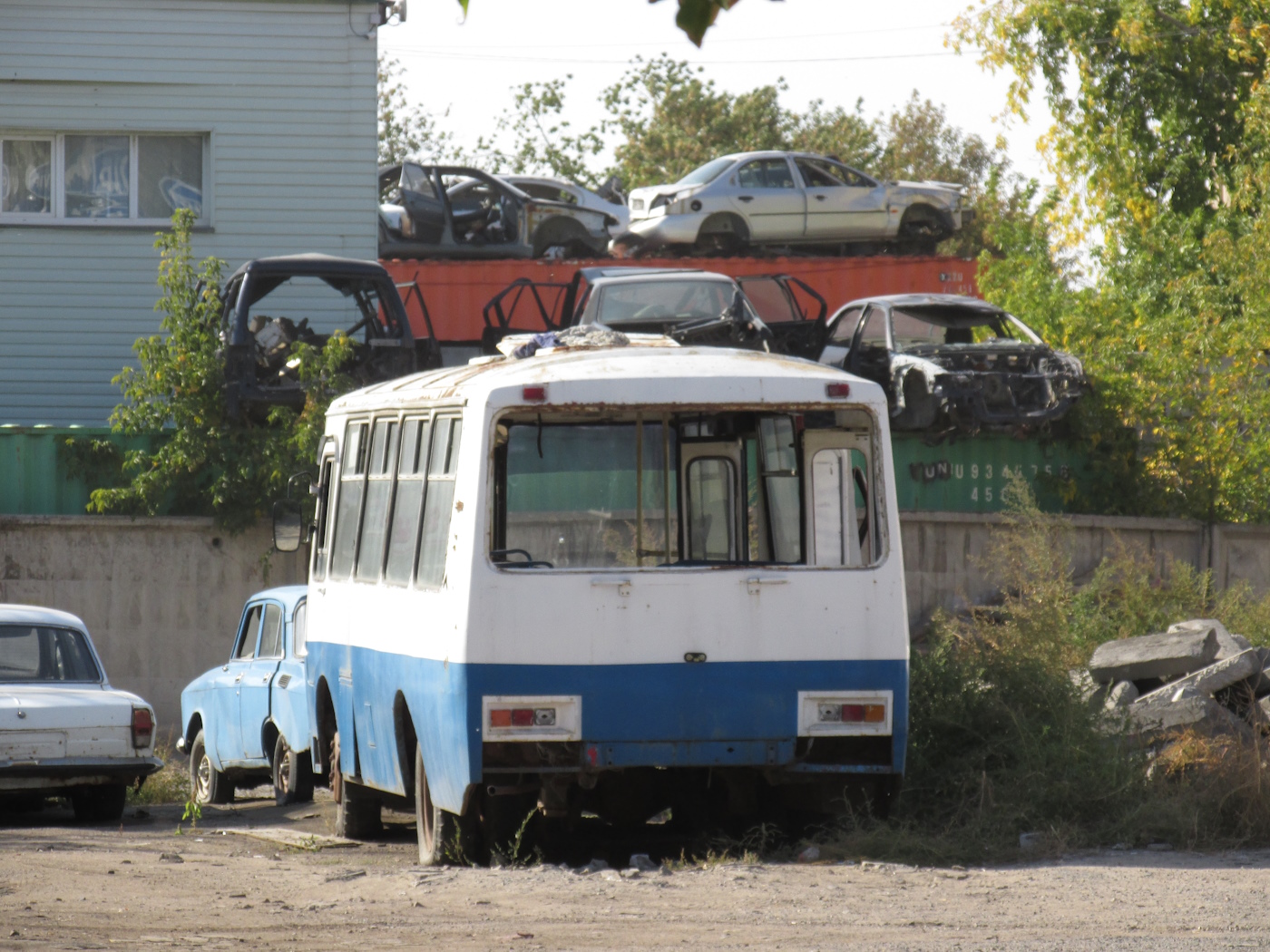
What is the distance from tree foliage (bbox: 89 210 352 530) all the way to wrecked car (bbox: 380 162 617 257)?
29.5ft

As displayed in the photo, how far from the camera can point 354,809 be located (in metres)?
9.84

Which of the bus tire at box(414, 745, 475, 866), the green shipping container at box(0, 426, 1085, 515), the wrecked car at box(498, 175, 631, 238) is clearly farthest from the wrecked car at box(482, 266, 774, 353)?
the bus tire at box(414, 745, 475, 866)

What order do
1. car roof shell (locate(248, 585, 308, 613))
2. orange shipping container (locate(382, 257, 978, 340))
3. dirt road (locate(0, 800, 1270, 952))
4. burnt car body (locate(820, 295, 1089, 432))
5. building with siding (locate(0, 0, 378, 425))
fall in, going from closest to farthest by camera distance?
dirt road (locate(0, 800, 1270, 952)) < car roof shell (locate(248, 585, 308, 613)) < burnt car body (locate(820, 295, 1089, 432)) < building with siding (locate(0, 0, 378, 425)) < orange shipping container (locate(382, 257, 978, 340))

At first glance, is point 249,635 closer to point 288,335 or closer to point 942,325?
point 288,335

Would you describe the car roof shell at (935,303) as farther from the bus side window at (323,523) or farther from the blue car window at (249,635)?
the bus side window at (323,523)

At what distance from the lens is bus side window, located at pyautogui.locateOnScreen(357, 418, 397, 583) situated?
29.8ft

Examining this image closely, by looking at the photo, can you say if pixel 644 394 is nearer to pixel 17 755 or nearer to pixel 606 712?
pixel 606 712

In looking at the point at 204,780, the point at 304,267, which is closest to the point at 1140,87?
the point at 304,267

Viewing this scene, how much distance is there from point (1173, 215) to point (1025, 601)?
14.8 m

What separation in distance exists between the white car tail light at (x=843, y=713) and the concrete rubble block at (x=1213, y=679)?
281 centimetres

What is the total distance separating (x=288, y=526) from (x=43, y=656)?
97.8 inches

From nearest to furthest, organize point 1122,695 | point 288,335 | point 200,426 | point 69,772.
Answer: point 1122,695, point 69,772, point 200,426, point 288,335

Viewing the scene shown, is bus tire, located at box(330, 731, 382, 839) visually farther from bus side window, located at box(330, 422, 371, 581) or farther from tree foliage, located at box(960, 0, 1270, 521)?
tree foliage, located at box(960, 0, 1270, 521)

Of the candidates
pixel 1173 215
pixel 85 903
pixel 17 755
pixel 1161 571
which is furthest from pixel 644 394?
pixel 1173 215
